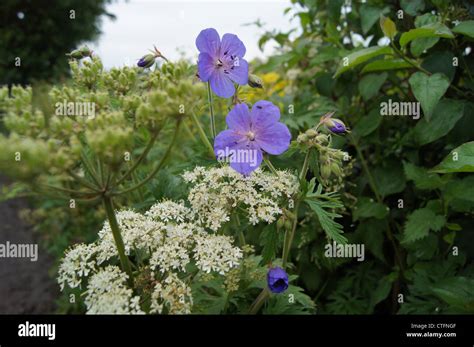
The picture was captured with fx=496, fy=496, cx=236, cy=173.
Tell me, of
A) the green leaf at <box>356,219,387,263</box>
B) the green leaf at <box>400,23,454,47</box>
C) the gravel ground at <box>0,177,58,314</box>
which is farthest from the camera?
the gravel ground at <box>0,177,58,314</box>

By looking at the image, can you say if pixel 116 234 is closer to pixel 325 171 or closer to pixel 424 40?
pixel 325 171

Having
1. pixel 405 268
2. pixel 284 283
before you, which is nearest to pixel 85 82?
pixel 284 283

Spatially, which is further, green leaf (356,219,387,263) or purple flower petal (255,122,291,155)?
green leaf (356,219,387,263)

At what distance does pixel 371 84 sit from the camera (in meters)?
Answer: 2.02

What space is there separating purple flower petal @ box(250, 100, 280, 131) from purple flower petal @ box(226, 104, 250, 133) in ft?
0.05

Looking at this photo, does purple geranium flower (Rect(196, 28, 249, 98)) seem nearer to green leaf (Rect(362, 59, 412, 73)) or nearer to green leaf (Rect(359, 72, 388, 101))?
green leaf (Rect(362, 59, 412, 73))

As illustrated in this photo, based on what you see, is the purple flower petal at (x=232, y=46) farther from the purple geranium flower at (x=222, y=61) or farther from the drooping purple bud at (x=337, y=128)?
the drooping purple bud at (x=337, y=128)

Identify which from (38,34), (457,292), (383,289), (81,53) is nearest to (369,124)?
(383,289)

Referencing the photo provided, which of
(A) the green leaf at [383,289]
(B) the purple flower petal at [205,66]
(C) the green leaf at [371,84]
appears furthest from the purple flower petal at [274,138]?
(A) the green leaf at [383,289]

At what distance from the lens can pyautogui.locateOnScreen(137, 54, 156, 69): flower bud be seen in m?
1.46

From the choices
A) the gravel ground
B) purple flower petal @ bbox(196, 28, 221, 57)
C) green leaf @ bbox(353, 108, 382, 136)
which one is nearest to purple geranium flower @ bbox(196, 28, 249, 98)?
purple flower petal @ bbox(196, 28, 221, 57)

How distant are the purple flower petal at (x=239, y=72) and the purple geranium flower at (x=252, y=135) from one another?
4.3 inches

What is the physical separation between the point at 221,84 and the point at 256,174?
28cm
